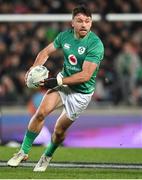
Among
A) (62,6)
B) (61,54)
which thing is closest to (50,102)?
(61,54)

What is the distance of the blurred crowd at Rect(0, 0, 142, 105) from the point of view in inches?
704

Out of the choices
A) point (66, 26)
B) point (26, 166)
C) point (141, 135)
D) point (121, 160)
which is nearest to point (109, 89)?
point (66, 26)

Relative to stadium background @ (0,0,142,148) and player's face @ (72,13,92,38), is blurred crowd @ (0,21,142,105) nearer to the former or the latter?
stadium background @ (0,0,142,148)

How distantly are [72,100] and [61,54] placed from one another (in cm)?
791

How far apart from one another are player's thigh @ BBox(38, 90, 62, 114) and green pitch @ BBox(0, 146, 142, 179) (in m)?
0.78

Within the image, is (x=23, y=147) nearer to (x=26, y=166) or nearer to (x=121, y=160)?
(x=26, y=166)

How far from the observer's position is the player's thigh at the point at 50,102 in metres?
10.2

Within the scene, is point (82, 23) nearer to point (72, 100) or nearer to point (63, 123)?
point (72, 100)

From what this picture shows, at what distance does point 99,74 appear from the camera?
59.4 feet

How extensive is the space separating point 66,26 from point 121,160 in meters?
7.16

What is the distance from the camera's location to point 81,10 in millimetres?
10125

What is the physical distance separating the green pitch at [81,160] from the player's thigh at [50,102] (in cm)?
78

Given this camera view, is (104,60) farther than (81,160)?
Yes

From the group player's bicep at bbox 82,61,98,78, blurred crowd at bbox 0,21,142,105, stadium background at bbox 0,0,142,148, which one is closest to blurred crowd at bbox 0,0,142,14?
stadium background at bbox 0,0,142,148
